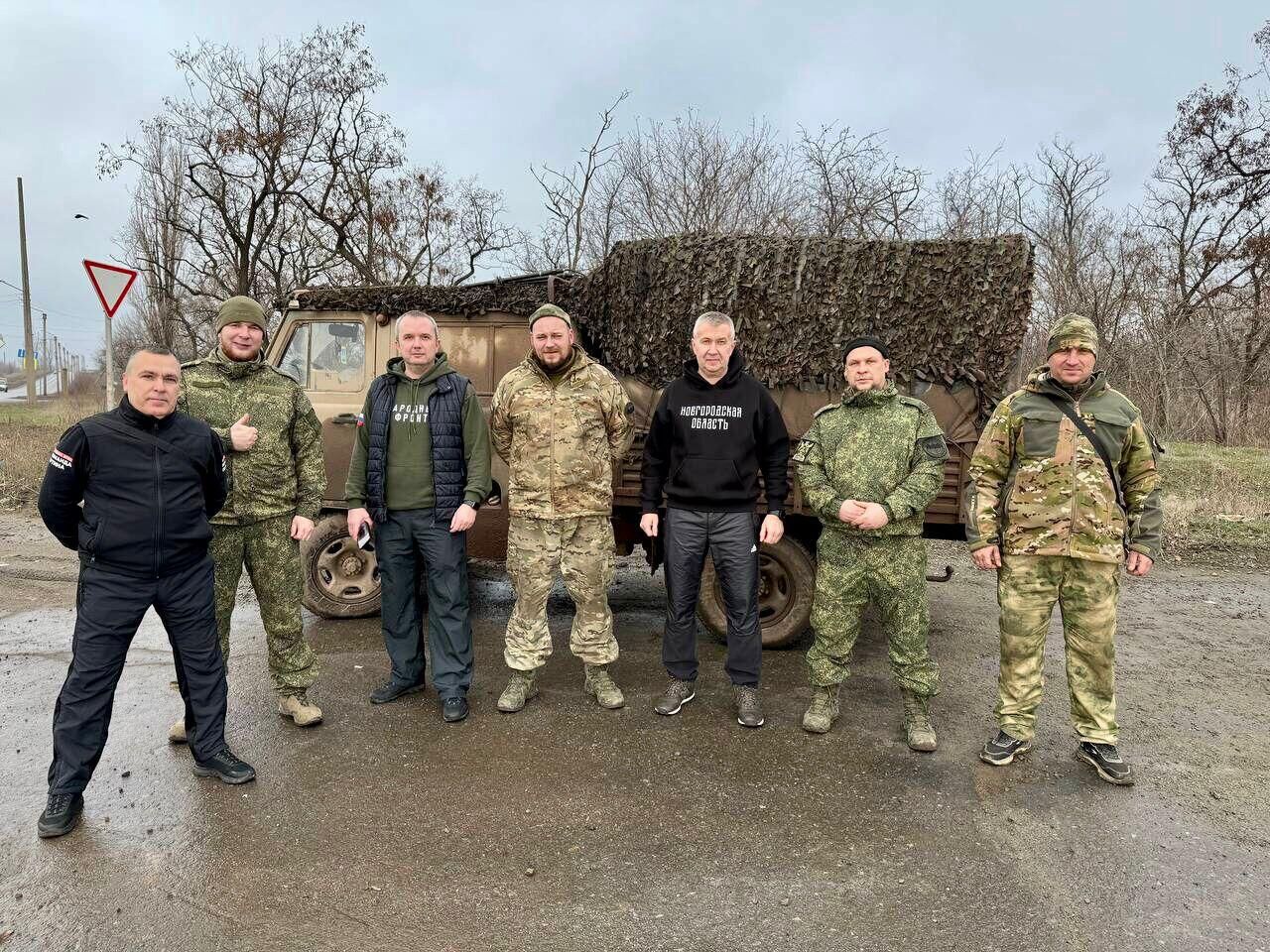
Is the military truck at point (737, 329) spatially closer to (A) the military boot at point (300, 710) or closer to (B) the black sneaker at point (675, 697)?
→ (B) the black sneaker at point (675, 697)

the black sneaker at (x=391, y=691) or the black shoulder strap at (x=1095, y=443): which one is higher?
the black shoulder strap at (x=1095, y=443)

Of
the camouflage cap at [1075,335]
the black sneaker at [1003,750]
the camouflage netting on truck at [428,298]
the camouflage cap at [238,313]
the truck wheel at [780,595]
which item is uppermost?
the camouflage netting on truck at [428,298]

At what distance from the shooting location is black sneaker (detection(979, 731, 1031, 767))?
3.28 m

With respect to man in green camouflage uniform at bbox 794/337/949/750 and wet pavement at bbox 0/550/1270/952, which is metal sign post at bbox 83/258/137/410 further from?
man in green camouflage uniform at bbox 794/337/949/750

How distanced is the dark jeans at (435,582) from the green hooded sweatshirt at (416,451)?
0.09 m

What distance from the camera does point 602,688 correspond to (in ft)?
12.8

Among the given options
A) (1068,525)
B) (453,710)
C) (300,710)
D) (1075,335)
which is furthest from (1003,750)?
(300,710)

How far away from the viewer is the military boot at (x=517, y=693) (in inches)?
149

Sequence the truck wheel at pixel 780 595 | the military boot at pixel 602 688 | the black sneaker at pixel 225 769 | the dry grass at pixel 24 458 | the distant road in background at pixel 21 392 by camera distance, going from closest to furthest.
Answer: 1. the black sneaker at pixel 225 769
2. the military boot at pixel 602 688
3. the truck wheel at pixel 780 595
4. the dry grass at pixel 24 458
5. the distant road in background at pixel 21 392

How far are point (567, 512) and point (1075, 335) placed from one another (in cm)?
229

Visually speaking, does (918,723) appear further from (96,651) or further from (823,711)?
(96,651)

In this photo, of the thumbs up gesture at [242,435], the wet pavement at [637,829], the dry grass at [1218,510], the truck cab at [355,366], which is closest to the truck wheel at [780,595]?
the wet pavement at [637,829]

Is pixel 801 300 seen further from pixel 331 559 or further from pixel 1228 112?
pixel 1228 112

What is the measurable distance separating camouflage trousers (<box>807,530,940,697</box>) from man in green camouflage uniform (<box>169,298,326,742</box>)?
2323 millimetres
